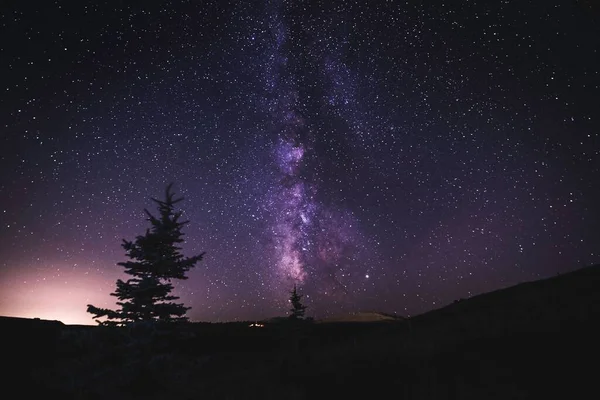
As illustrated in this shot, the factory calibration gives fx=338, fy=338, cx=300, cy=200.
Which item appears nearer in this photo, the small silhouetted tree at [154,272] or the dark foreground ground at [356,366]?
the dark foreground ground at [356,366]

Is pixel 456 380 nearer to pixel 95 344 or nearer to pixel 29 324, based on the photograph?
pixel 95 344

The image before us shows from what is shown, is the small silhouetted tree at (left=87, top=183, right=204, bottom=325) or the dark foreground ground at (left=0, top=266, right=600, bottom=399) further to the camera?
the small silhouetted tree at (left=87, top=183, right=204, bottom=325)

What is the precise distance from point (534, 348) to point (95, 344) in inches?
471

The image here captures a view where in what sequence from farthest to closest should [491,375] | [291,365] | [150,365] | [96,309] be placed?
[96,309]
[150,365]
[291,365]
[491,375]

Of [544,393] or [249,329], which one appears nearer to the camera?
[544,393]

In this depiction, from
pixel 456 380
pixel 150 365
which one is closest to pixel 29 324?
pixel 150 365

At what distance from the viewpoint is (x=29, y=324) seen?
1275 cm

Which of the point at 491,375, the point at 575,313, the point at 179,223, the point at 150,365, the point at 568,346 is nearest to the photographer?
the point at 491,375

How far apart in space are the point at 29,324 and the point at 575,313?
57.3ft

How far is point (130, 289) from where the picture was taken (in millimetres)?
11469

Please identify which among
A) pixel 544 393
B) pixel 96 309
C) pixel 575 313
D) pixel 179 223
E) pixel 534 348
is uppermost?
pixel 179 223

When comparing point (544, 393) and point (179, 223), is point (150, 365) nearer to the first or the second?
point (179, 223)

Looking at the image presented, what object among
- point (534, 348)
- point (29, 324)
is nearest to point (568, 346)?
point (534, 348)

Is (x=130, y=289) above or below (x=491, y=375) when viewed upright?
above
